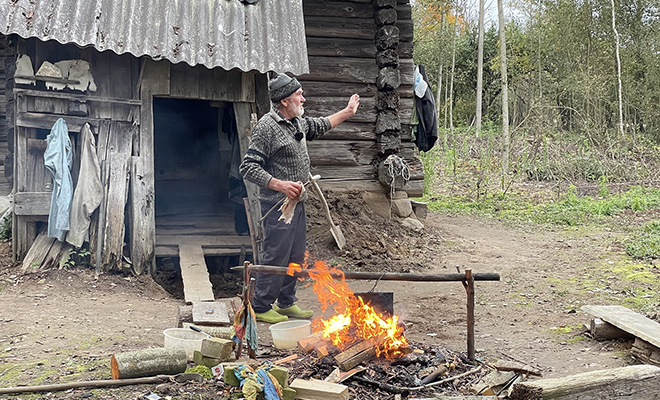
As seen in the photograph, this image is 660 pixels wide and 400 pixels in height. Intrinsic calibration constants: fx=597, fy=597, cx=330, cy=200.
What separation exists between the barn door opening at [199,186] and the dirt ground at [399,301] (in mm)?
442

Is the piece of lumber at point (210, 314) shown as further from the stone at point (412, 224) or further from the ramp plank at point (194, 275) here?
the stone at point (412, 224)

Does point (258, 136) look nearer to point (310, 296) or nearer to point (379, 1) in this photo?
point (310, 296)

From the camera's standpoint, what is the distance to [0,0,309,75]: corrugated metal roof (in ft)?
20.9

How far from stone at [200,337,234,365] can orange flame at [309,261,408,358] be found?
70 cm

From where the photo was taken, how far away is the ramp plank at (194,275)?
20.3ft

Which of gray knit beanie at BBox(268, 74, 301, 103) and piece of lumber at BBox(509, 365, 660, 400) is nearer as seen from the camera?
piece of lumber at BBox(509, 365, 660, 400)

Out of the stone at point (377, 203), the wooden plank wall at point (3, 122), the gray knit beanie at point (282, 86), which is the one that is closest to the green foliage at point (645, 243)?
the stone at point (377, 203)

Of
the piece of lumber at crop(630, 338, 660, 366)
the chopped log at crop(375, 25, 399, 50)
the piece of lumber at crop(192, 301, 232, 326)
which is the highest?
the chopped log at crop(375, 25, 399, 50)

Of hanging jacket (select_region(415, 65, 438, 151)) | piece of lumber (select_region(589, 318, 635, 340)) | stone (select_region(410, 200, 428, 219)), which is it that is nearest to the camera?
piece of lumber (select_region(589, 318, 635, 340))

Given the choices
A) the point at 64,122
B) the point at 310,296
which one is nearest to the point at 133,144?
the point at 64,122

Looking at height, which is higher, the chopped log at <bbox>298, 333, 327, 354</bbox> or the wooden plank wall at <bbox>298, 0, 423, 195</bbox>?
the wooden plank wall at <bbox>298, 0, 423, 195</bbox>

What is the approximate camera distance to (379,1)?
9.12m

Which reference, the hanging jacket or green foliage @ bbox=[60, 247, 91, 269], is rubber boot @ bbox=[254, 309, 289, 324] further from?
the hanging jacket

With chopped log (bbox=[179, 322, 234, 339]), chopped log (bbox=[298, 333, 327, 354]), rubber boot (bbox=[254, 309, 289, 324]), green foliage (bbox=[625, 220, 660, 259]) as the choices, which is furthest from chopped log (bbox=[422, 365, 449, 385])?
green foliage (bbox=[625, 220, 660, 259])
